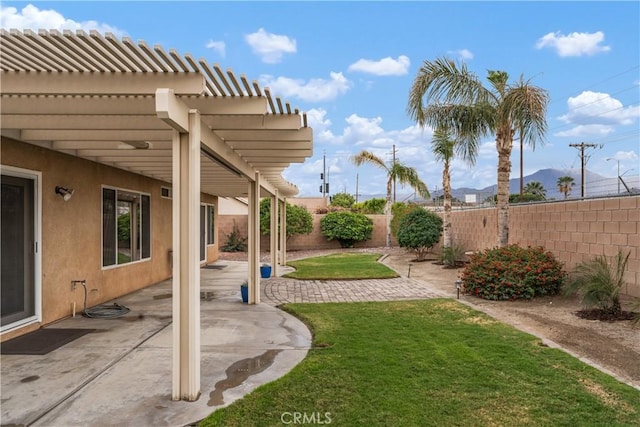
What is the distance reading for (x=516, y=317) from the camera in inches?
274

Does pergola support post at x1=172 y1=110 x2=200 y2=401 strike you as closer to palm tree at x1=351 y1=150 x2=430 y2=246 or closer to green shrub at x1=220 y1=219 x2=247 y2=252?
green shrub at x1=220 y1=219 x2=247 y2=252

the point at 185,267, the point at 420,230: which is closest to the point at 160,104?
the point at 185,267

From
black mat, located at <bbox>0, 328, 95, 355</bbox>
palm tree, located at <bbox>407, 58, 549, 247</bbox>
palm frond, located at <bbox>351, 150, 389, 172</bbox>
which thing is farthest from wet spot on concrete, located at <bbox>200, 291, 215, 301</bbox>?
palm frond, located at <bbox>351, 150, 389, 172</bbox>

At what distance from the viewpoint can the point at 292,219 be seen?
70.6ft

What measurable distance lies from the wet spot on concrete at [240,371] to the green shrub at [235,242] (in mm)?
16840

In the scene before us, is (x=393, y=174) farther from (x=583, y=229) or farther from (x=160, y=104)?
(x=160, y=104)

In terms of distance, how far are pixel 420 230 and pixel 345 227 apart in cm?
721

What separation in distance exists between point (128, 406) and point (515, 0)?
10.7 m

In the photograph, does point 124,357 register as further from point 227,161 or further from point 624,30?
point 624,30

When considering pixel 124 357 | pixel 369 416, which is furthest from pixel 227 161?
pixel 369 416

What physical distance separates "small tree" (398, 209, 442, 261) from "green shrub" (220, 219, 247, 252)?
8884 millimetres

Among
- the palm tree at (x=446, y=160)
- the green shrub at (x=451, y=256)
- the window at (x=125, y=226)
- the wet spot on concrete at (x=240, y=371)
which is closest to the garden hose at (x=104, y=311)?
the window at (x=125, y=226)

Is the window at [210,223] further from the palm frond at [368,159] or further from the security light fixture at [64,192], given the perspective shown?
the palm frond at [368,159]

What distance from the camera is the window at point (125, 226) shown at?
7953 mm
